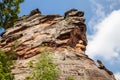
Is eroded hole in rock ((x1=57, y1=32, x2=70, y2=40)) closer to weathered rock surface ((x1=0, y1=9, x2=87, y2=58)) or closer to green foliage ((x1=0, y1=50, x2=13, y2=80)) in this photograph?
weathered rock surface ((x1=0, y1=9, x2=87, y2=58))

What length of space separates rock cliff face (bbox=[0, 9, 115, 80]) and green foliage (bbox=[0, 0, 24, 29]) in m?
14.1

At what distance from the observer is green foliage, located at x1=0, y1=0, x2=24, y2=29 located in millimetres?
Answer: 32125

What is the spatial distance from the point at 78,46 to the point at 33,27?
30.4 ft

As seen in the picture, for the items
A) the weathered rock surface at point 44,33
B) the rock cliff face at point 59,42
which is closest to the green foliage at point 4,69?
the rock cliff face at point 59,42

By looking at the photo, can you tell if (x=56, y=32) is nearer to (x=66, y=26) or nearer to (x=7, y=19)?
(x=66, y=26)

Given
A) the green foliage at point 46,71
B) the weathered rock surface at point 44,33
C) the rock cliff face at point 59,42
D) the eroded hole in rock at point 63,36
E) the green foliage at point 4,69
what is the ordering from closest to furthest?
the green foliage at point 4,69 < the green foliage at point 46,71 < the rock cliff face at point 59,42 < the weathered rock surface at point 44,33 < the eroded hole in rock at point 63,36

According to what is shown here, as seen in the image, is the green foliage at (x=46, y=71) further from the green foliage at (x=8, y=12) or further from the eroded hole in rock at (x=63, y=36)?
the eroded hole in rock at (x=63, y=36)

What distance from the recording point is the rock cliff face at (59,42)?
48.2 meters

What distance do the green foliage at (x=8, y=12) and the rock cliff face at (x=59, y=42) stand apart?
14085mm

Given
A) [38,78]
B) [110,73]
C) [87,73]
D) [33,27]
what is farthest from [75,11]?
[38,78]

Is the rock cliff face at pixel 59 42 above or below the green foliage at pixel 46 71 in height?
above

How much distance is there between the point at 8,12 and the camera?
32.3m

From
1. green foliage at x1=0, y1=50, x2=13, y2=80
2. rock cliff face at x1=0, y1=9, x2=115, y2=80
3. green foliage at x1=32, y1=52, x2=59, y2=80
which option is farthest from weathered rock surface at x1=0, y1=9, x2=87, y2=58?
green foliage at x1=0, y1=50, x2=13, y2=80

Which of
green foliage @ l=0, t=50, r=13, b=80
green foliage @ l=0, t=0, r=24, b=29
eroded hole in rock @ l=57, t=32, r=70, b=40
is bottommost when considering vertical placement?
green foliage @ l=0, t=50, r=13, b=80
